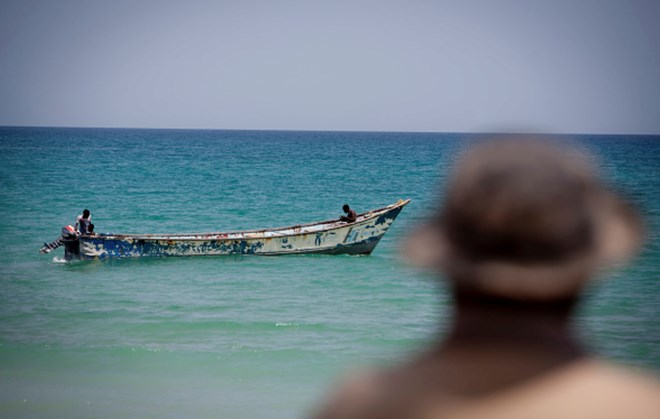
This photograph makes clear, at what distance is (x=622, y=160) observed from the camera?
83062 millimetres

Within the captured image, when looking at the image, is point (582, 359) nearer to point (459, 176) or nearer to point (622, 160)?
point (459, 176)

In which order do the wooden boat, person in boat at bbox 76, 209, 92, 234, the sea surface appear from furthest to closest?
the wooden boat < person in boat at bbox 76, 209, 92, 234 < the sea surface

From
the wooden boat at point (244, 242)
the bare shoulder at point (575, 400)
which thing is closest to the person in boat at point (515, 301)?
the bare shoulder at point (575, 400)

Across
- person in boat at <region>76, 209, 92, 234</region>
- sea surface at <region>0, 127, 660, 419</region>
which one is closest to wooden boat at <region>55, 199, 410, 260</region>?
sea surface at <region>0, 127, 660, 419</region>

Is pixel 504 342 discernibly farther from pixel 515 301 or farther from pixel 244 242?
pixel 244 242

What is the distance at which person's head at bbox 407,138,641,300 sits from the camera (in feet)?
3.07

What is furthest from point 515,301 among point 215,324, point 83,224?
point 83,224

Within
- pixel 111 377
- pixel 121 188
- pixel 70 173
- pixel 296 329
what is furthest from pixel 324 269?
pixel 70 173

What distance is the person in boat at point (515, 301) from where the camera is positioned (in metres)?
0.89

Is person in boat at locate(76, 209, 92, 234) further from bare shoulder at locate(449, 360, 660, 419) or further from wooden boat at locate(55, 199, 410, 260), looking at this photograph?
bare shoulder at locate(449, 360, 660, 419)

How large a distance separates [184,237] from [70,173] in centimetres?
4000

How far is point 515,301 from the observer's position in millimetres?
958

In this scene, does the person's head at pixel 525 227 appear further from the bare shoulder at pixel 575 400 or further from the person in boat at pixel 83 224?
the person in boat at pixel 83 224

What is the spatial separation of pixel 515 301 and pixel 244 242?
19.9 m
